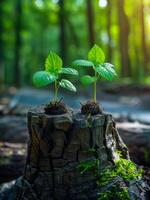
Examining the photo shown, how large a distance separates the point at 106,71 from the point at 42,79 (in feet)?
1.86

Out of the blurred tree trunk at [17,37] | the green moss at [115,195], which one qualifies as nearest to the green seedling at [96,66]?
the green moss at [115,195]

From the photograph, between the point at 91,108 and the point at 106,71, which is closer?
the point at 106,71

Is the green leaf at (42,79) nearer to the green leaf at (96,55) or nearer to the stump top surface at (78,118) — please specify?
the stump top surface at (78,118)

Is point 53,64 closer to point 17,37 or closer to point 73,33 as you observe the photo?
point 17,37

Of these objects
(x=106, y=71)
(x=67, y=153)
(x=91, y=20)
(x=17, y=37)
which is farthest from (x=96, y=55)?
(x=17, y=37)

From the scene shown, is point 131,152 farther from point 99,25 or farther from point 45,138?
point 99,25

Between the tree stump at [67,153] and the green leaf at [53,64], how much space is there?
1.23 ft

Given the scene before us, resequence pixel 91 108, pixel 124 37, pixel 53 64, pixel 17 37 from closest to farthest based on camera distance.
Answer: pixel 53 64
pixel 91 108
pixel 124 37
pixel 17 37

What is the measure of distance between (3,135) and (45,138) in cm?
368

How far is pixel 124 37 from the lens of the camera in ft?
101

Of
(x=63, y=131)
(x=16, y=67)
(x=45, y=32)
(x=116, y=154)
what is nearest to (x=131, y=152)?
(x=116, y=154)

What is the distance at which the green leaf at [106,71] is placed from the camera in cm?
405

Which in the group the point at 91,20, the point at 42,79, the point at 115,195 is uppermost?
the point at 91,20

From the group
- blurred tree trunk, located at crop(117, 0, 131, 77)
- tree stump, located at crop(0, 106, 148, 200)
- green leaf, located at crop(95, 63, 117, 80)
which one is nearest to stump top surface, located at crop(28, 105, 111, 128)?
tree stump, located at crop(0, 106, 148, 200)
